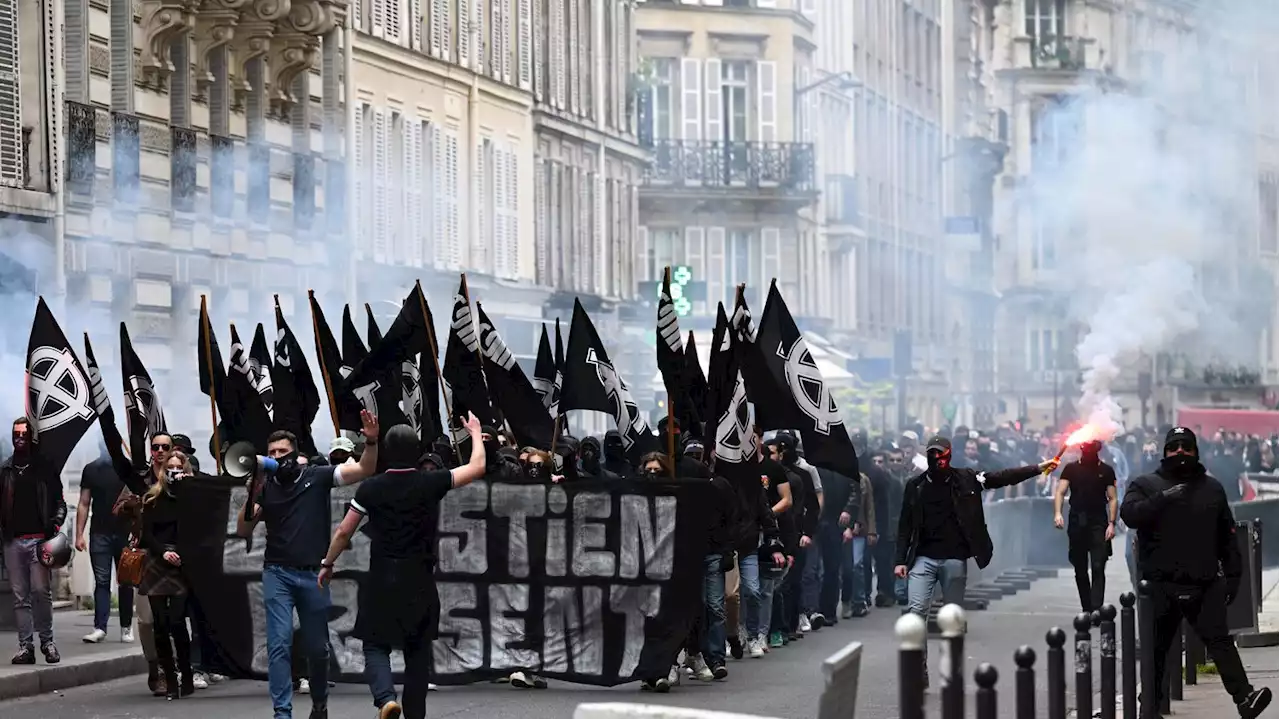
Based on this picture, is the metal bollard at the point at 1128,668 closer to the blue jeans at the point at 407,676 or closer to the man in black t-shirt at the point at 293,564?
the blue jeans at the point at 407,676

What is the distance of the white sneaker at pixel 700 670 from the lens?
1888cm

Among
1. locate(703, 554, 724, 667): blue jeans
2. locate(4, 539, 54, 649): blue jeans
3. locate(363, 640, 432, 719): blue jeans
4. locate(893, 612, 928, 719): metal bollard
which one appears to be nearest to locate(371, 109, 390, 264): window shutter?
locate(4, 539, 54, 649): blue jeans

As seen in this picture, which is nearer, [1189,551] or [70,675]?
[1189,551]

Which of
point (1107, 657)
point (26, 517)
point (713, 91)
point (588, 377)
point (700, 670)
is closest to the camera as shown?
point (1107, 657)

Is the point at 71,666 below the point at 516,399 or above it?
below

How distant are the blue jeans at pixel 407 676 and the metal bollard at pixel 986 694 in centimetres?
492

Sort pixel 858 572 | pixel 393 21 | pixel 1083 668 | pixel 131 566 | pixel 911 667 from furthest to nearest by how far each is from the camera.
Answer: pixel 393 21
pixel 858 572
pixel 131 566
pixel 1083 668
pixel 911 667

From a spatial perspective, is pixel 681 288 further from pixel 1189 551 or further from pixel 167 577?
pixel 1189 551

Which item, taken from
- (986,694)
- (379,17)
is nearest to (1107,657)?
(986,694)

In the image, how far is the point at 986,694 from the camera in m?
10.2

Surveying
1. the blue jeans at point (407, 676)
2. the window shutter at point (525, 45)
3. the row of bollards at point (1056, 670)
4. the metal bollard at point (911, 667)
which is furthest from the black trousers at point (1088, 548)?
the window shutter at point (525, 45)

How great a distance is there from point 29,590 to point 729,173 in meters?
38.4

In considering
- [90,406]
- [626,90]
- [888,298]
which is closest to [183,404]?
[90,406]

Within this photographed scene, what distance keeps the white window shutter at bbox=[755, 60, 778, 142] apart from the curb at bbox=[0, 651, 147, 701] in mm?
38496
